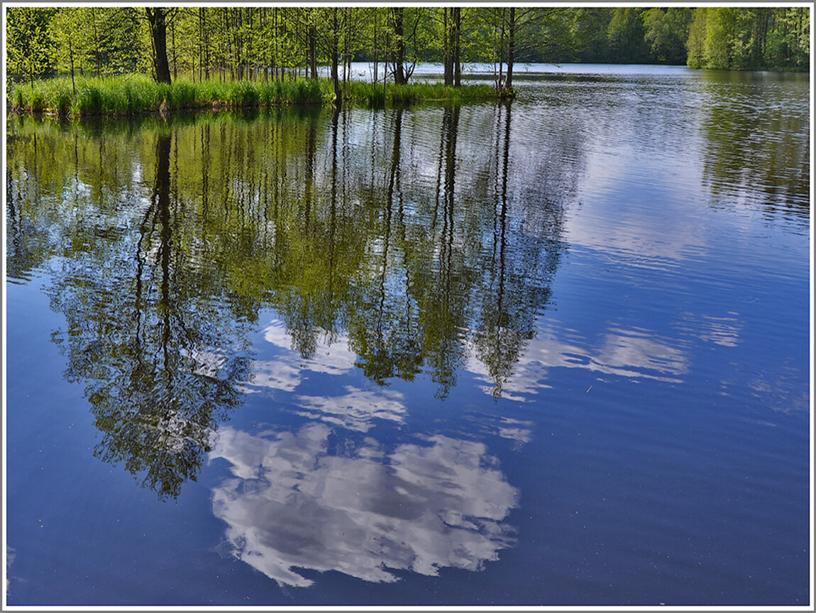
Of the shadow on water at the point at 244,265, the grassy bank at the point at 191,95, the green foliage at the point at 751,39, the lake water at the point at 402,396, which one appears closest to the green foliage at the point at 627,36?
the green foliage at the point at 751,39

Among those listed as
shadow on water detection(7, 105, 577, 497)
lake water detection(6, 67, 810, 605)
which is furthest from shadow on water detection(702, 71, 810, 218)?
shadow on water detection(7, 105, 577, 497)

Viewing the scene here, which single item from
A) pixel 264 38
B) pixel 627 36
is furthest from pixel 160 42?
pixel 627 36

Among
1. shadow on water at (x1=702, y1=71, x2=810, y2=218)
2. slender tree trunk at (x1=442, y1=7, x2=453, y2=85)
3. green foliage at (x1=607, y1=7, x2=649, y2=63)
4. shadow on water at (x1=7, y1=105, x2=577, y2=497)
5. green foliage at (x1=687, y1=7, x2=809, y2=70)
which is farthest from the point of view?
green foliage at (x1=607, y1=7, x2=649, y2=63)

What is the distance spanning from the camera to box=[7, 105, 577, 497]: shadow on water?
8234 mm

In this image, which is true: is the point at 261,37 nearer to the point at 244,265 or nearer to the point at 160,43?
the point at 160,43

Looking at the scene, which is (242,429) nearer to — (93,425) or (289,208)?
(93,425)

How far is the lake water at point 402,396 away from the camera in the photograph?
5.61m

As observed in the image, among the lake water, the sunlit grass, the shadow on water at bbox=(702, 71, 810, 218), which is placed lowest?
the lake water

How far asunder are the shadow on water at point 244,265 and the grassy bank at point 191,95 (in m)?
7.88

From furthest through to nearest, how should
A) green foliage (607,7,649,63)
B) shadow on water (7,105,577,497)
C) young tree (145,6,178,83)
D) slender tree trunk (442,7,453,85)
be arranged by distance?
green foliage (607,7,649,63)
slender tree trunk (442,7,453,85)
young tree (145,6,178,83)
shadow on water (7,105,577,497)

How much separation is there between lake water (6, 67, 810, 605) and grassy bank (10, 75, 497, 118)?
13684 mm

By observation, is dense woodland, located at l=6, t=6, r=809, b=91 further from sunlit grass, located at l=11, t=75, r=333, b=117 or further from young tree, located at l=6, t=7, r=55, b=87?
sunlit grass, located at l=11, t=75, r=333, b=117

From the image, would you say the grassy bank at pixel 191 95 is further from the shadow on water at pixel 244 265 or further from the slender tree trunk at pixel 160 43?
the shadow on water at pixel 244 265

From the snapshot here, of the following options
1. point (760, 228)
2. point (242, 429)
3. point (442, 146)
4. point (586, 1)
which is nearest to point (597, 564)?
point (242, 429)
